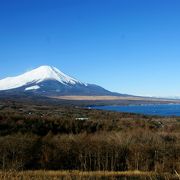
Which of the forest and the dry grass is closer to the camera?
the dry grass

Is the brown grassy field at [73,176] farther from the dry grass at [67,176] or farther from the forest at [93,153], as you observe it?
the forest at [93,153]

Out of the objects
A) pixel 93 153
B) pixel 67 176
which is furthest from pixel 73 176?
pixel 93 153

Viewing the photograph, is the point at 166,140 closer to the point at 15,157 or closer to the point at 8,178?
the point at 15,157

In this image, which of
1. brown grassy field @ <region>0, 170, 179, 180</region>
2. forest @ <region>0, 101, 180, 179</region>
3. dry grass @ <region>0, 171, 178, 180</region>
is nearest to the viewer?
dry grass @ <region>0, 171, 178, 180</region>

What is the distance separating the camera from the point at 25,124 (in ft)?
109

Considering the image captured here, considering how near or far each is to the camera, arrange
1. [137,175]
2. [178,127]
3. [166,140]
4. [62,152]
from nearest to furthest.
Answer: [137,175] < [62,152] < [166,140] < [178,127]

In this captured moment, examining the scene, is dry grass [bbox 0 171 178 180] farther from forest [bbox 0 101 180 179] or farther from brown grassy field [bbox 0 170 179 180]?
forest [bbox 0 101 180 179]

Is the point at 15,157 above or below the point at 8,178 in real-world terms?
below

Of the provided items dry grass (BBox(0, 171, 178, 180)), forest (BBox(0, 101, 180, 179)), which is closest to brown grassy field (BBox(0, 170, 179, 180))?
dry grass (BBox(0, 171, 178, 180))

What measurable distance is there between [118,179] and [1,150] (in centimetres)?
767

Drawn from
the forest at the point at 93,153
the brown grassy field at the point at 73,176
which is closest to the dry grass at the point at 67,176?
the brown grassy field at the point at 73,176

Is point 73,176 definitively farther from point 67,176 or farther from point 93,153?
point 93,153

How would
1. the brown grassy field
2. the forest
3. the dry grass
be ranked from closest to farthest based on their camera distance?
the dry grass, the brown grassy field, the forest

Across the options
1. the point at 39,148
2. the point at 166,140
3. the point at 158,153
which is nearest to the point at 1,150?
the point at 39,148
